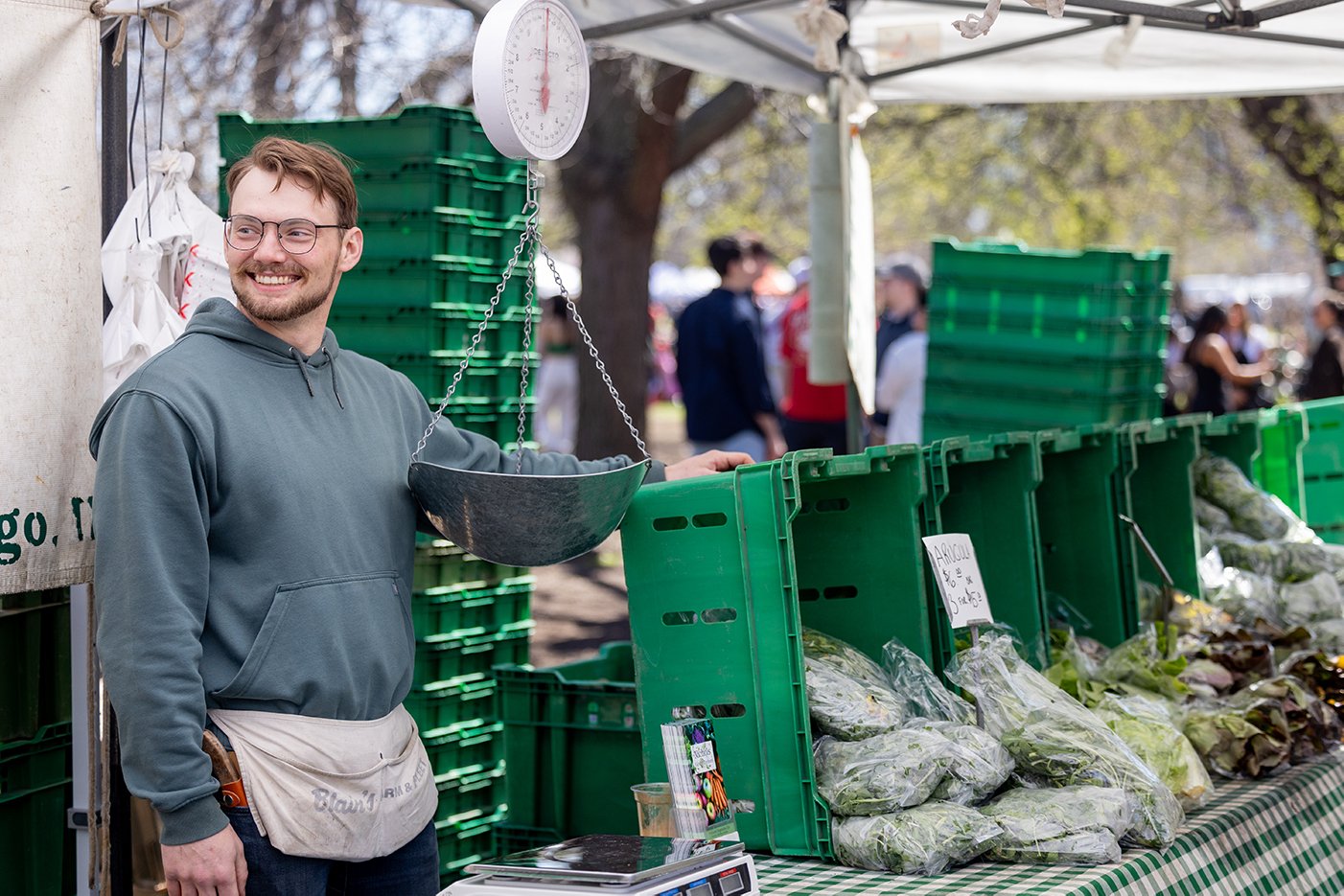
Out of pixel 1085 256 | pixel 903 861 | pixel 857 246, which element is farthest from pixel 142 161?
pixel 1085 256

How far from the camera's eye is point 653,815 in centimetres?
293

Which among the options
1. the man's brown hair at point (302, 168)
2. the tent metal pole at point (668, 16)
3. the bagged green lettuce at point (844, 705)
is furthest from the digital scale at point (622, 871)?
the tent metal pole at point (668, 16)

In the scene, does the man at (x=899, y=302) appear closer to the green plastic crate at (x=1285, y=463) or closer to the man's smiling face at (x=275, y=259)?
the green plastic crate at (x=1285, y=463)

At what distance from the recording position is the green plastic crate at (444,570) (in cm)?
439

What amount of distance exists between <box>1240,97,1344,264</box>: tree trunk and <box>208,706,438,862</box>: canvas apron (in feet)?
34.4

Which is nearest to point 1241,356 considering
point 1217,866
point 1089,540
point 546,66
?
point 1089,540

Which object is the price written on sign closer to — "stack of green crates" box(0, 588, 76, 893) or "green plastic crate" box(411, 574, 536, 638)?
"green plastic crate" box(411, 574, 536, 638)

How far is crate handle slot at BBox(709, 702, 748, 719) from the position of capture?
3.14m

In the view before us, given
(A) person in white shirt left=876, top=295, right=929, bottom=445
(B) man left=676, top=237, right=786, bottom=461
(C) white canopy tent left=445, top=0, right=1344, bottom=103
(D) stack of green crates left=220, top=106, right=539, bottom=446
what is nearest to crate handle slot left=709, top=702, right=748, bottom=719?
(D) stack of green crates left=220, top=106, right=539, bottom=446

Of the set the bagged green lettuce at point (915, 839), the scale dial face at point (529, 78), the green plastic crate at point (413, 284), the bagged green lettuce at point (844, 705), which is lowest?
the bagged green lettuce at point (915, 839)

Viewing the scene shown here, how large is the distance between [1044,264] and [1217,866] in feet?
12.5

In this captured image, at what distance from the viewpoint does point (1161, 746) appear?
11.6 ft

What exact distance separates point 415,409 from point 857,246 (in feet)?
9.86

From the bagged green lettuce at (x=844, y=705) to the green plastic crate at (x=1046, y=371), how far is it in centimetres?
361
